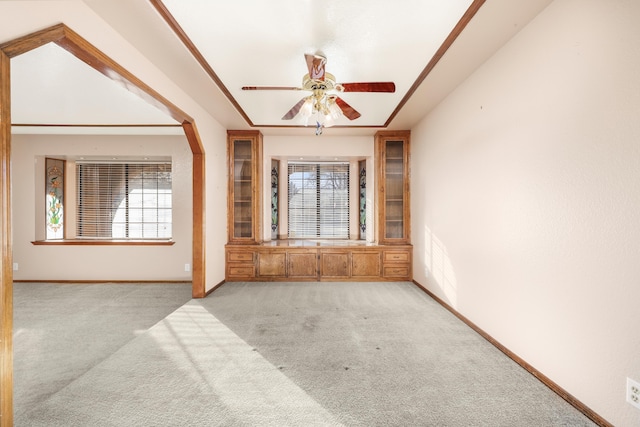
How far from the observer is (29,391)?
1.97m

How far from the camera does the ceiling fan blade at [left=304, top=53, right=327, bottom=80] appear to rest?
7.01 ft

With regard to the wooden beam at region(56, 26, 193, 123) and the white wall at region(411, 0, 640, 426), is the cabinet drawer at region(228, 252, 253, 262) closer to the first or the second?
the wooden beam at region(56, 26, 193, 123)

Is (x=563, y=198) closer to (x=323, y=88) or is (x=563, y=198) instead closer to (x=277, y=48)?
(x=323, y=88)

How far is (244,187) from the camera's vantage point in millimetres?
5145

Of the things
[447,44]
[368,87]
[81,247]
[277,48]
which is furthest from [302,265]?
[81,247]

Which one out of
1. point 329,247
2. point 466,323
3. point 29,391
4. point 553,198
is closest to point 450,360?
point 466,323

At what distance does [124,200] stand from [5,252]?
448 cm

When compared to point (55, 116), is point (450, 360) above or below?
below

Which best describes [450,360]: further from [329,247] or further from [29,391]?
[29,391]

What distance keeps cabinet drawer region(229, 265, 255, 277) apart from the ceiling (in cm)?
273

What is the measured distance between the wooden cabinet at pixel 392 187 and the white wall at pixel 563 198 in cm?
198

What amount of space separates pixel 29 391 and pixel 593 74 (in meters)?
4.38

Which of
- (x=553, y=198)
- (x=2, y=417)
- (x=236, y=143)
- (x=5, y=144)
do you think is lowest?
(x=2, y=417)

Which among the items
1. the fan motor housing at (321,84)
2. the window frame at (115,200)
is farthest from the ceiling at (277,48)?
the window frame at (115,200)
